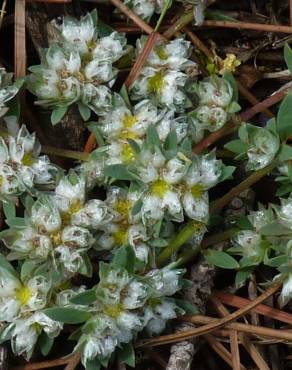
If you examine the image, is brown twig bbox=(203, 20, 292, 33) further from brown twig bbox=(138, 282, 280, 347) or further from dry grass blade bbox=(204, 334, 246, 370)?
dry grass blade bbox=(204, 334, 246, 370)

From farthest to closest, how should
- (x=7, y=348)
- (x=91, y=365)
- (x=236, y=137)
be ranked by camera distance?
(x=236, y=137) → (x=7, y=348) → (x=91, y=365)

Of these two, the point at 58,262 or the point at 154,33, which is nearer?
the point at 58,262

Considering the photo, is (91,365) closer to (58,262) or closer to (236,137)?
(58,262)

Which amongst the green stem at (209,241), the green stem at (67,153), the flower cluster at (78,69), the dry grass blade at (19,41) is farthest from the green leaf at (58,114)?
the green stem at (209,241)

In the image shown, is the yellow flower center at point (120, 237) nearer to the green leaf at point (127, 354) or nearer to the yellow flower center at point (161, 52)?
the green leaf at point (127, 354)

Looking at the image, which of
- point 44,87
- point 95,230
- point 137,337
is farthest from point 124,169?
point 137,337

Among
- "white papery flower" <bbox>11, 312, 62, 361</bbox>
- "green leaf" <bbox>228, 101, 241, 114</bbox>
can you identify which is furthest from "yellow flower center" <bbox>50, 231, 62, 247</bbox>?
"green leaf" <bbox>228, 101, 241, 114</bbox>
